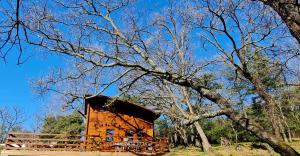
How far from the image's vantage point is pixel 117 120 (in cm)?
2566

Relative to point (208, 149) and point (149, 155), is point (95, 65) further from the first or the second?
point (208, 149)

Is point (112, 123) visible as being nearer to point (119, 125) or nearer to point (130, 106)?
point (119, 125)

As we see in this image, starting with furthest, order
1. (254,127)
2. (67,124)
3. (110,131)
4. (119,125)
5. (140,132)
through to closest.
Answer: (67,124) → (140,132) → (119,125) → (110,131) → (254,127)

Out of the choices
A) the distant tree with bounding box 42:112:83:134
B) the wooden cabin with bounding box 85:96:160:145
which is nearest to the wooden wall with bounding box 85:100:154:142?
the wooden cabin with bounding box 85:96:160:145

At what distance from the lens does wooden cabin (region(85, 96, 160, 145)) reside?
81.3 ft

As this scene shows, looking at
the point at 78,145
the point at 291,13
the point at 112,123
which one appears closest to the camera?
the point at 291,13

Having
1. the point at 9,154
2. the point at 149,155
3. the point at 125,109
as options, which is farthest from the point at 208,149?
the point at 9,154

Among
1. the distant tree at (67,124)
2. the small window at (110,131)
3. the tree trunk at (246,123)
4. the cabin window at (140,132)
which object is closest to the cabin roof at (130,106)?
the cabin window at (140,132)

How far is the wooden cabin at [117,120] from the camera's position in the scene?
81.3 feet

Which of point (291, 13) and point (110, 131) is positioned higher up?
point (291, 13)

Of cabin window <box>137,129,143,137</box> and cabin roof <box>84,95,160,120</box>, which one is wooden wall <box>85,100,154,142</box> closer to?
cabin window <box>137,129,143,137</box>

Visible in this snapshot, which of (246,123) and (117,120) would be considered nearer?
(246,123)

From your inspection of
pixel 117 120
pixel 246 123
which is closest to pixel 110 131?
pixel 117 120

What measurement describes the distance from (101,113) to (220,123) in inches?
641
